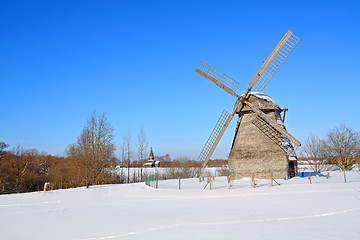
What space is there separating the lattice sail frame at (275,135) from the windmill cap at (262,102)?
3.19ft

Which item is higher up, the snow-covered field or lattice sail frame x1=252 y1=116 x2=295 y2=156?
lattice sail frame x1=252 y1=116 x2=295 y2=156

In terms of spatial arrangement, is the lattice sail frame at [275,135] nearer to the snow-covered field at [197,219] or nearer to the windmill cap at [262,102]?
the windmill cap at [262,102]

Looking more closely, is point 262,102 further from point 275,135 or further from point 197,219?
point 197,219

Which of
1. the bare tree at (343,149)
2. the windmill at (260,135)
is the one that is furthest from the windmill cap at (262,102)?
the bare tree at (343,149)

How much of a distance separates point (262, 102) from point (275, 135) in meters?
2.83

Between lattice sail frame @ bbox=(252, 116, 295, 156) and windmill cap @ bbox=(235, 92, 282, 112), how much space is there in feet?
3.19

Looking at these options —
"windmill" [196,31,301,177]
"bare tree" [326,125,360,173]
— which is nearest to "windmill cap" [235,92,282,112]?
"windmill" [196,31,301,177]

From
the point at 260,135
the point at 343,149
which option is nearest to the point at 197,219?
the point at 260,135

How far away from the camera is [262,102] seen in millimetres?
20141

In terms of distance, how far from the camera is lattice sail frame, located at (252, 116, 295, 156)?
757 inches

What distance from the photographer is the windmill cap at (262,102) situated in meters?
20.0

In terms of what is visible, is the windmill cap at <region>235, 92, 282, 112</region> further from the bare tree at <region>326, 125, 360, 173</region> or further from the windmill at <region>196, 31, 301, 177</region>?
the bare tree at <region>326, 125, 360, 173</region>

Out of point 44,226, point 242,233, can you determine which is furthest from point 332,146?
point 44,226

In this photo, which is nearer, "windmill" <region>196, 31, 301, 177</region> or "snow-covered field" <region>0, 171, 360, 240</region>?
"snow-covered field" <region>0, 171, 360, 240</region>
